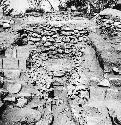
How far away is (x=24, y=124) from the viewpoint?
3316mm

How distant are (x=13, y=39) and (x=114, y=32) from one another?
12.3ft

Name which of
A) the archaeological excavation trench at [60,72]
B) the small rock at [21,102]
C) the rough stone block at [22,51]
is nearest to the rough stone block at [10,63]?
the archaeological excavation trench at [60,72]

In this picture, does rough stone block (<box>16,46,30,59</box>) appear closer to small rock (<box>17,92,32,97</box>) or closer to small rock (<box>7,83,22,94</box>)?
small rock (<box>7,83,22,94</box>)

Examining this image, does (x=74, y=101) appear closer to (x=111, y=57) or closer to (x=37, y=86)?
(x=37, y=86)

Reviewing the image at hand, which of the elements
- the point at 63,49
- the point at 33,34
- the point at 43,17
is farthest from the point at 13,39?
the point at 43,17

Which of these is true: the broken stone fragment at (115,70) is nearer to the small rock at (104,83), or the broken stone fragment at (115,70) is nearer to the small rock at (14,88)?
the small rock at (104,83)

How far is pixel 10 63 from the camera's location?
5211 mm

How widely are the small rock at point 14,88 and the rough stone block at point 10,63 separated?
894mm

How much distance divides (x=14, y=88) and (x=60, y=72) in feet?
5.80

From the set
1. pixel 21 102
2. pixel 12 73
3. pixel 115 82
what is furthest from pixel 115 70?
pixel 12 73

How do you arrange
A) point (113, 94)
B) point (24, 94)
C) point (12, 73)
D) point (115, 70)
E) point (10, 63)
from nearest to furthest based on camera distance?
point (24, 94)
point (113, 94)
point (12, 73)
point (115, 70)
point (10, 63)

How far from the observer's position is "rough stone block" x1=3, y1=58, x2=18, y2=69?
5.11 metres

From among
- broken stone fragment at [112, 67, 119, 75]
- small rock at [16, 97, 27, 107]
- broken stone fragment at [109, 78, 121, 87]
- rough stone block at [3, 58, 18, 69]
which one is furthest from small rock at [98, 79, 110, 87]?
rough stone block at [3, 58, 18, 69]

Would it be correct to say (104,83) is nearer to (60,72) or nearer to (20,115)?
(60,72)
